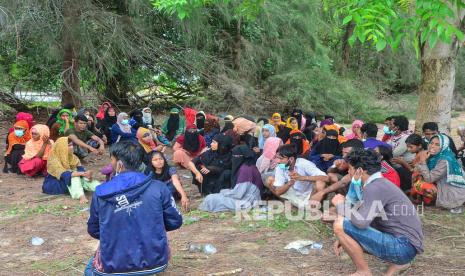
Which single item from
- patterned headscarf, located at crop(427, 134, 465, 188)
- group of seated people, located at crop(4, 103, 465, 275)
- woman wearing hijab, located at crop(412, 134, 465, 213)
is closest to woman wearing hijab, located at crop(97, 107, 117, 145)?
group of seated people, located at crop(4, 103, 465, 275)

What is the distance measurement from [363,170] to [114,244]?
1.88m

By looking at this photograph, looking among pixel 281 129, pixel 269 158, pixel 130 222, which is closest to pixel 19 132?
pixel 269 158

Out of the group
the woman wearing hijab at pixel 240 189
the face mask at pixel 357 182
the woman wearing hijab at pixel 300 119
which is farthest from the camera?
the woman wearing hijab at pixel 300 119

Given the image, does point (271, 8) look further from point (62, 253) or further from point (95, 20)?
point (62, 253)

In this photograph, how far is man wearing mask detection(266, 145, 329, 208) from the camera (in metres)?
5.32

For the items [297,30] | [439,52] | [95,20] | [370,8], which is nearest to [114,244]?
[370,8]

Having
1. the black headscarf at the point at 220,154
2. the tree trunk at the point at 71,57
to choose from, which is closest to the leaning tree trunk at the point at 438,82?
the black headscarf at the point at 220,154

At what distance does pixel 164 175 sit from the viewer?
5648mm

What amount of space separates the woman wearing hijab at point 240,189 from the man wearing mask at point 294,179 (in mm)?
217

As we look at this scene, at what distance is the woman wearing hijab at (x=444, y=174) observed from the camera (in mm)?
5297

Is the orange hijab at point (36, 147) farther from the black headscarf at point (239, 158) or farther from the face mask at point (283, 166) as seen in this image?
the face mask at point (283, 166)

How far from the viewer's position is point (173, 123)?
971 centimetres

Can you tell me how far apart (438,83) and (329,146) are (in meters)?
1.73

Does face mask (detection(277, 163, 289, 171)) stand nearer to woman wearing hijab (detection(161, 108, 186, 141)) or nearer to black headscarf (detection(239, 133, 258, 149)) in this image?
black headscarf (detection(239, 133, 258, 149))
